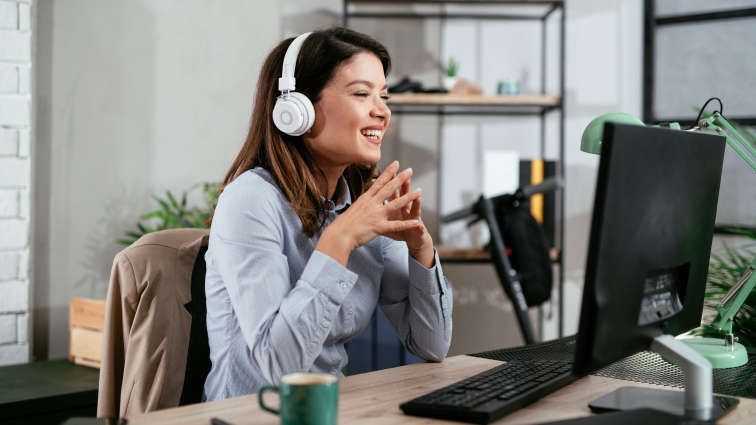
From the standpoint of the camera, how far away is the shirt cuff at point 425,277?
134 cm

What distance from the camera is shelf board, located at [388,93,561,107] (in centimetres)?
308

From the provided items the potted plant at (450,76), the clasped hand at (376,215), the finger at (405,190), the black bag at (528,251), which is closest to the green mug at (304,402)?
the clasped hand at (376,215)

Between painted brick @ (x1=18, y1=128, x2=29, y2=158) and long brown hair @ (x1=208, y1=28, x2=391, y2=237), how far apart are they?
1230mm

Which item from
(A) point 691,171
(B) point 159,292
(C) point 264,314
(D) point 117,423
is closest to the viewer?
(D) point 117,423

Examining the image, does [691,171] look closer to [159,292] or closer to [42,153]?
[159,292]

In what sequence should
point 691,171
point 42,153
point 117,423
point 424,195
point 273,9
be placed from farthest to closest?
point 424,195 → point 273,9 → point 42,153 → point 691,171 → point 117,423

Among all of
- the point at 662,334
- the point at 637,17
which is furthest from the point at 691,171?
the point at 637,17

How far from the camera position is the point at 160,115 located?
9.30 feet

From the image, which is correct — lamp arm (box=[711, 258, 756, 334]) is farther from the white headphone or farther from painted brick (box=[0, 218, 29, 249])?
painted brick (box=[0, 218, 29, 249])

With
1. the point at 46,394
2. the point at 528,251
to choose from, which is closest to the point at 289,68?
the point at 46,394

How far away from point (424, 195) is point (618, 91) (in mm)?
1072

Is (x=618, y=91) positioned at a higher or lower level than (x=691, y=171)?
higher

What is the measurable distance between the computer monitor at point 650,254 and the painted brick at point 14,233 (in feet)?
6.42

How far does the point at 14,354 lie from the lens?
2.30 m
